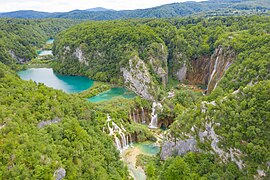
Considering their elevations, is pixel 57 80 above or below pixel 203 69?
below

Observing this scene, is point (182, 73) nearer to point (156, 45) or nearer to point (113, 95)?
point (156, 45)

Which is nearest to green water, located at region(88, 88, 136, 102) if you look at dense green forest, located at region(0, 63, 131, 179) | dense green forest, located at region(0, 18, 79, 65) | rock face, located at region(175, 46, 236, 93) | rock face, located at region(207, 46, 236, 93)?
dense green forest, located at region(0, 63, 131, 179)

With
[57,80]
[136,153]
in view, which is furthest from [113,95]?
[57,80]

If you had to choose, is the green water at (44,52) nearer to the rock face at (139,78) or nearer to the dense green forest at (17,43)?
the dense green forest at (17,43)

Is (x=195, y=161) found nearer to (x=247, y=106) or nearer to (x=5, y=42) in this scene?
(x=247, y=106)

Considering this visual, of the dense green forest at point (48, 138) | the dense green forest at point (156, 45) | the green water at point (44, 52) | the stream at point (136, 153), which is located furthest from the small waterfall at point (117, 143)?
the green water at point (44, 52)

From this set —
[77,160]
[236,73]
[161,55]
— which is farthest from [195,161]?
[161,55]

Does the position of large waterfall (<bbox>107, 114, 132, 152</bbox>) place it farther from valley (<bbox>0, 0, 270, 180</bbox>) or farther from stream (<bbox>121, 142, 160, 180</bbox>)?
stream (<bbox>121, 142, 160, 180</bbox>)
